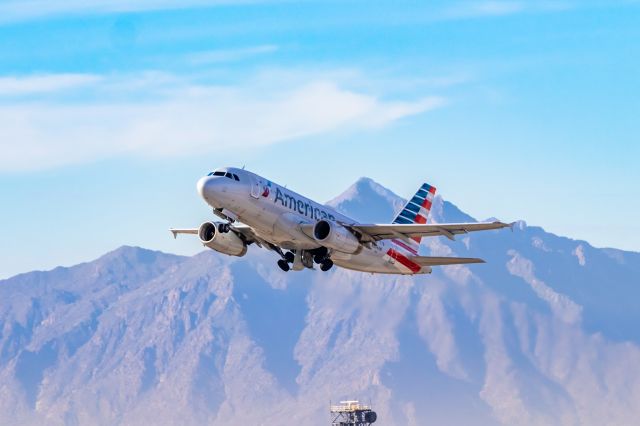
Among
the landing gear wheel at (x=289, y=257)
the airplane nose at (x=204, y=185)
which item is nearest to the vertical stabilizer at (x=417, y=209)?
the landing gear wheel at (x=289, y=257)

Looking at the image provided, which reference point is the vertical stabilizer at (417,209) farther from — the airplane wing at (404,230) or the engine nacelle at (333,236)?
the engine nacelle at (333,236)

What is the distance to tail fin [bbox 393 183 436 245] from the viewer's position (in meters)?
123

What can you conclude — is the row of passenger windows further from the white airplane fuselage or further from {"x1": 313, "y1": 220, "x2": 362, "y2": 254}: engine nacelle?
{"x1": 313, "y1": 220, "x2": 362, "y2": 254}: engine nacelle

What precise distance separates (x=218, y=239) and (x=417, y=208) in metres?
25.8

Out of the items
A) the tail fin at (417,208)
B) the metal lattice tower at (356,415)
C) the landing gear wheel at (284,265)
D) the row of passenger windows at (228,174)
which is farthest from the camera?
the metal lattice tower at (356,415)

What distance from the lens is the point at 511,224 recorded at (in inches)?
3573

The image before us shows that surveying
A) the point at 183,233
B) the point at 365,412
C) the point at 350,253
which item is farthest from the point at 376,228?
the point at 365,412

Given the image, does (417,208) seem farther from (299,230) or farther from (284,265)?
(299,230)

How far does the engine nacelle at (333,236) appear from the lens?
327 feet

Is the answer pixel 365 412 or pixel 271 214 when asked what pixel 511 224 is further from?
pixel 365 412

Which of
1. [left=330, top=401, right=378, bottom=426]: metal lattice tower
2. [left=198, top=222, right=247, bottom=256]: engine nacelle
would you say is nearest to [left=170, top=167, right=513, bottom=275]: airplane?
[left=198, top=222, right=247, bottom=256]: engine nacelle

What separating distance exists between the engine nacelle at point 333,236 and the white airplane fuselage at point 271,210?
1.71 feet

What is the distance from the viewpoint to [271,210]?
97.6 meters

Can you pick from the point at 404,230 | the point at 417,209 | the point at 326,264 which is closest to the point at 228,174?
the point at 326,264
